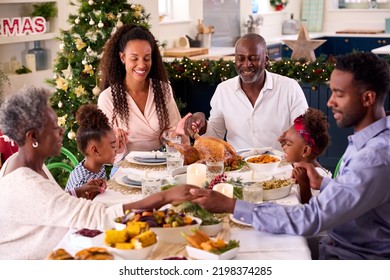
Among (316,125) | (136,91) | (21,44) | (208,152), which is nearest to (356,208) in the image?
(316,125)

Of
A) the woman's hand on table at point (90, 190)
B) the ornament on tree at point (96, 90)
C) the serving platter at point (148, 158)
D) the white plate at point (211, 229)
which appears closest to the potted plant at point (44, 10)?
the ornament on tree at point (96, 90)

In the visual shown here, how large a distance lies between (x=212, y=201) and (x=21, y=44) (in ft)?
12.5

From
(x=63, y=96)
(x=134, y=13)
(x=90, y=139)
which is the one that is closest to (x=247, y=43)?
(x=90, y=139)

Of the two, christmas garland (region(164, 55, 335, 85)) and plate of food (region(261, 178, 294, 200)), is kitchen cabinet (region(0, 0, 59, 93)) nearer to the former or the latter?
christmas garland (region(164, 55, 335, 85))

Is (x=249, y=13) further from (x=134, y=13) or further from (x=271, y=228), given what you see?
(x=271, y=228)

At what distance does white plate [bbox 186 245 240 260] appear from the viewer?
1.75 meters

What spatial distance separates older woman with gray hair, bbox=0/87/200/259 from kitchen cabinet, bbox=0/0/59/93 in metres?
3.11

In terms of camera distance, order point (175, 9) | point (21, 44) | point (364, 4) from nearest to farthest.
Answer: point (21, 44)
point (175, 9)
point (364, 4)

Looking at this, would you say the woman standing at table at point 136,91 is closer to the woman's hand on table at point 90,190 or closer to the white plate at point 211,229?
the woman's hand on table at point 90,190

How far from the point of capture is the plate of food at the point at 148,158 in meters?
2.92

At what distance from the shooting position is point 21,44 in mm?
5477

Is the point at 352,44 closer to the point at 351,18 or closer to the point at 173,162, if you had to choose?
the point at 351,18

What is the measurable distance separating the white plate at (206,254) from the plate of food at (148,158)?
112cm

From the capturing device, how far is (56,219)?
196 centimetres
